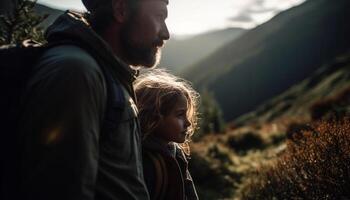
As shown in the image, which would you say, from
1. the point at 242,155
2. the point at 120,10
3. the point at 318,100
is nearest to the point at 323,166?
the point at 120,10

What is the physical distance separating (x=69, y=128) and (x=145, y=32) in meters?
0.94

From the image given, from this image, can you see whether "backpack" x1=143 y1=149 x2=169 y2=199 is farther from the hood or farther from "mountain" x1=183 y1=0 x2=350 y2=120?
"mountain" x1=183 y1=0 x2=350 y2=120

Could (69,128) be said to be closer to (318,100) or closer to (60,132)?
(60,132)

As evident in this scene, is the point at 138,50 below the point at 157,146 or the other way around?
the other way around

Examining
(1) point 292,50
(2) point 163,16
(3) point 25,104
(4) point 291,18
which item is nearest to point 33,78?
(3) point 25,104

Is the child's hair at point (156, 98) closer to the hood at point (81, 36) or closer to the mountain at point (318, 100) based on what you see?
the hood at point (81, 36)

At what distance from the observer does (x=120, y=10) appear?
242 cm

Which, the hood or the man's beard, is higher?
the hood

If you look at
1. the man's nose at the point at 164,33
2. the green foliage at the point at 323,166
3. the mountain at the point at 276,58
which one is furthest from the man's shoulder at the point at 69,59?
the mountain at the point at 276,58

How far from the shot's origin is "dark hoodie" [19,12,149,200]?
68.4 inches

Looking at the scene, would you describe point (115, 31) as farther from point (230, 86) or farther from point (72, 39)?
point (230, 86)

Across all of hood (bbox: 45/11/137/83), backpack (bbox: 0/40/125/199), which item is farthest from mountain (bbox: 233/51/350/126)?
backpack (bbox: 0/40/125/199)

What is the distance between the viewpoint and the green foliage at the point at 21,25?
5.25 meters

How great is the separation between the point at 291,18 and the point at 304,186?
139484 millimetres
